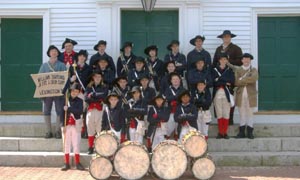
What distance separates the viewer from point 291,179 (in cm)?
905

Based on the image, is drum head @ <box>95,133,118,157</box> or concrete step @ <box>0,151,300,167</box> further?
A: concrete step @ <box>0,151,300,167</box>

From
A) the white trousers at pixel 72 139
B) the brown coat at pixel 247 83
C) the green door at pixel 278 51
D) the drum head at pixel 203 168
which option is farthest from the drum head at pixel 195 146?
the green door at pixel 278 51

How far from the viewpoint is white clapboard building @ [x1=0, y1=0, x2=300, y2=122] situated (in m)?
12.3

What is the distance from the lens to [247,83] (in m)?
10.9

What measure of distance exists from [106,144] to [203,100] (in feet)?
8.32

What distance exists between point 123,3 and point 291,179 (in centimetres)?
617

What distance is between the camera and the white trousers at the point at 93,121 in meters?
10.2

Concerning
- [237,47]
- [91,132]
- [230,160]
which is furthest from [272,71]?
[91,132]

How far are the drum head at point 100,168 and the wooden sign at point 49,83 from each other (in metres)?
A: 2.38

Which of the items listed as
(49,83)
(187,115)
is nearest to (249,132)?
(187,115)

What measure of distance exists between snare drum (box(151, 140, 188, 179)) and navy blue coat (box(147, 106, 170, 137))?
107 cm

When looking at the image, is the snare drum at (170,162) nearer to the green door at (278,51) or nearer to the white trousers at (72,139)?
the white trousers at (72,139)

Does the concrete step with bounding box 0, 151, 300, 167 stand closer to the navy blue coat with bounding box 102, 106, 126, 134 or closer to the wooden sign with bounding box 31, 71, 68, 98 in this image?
the navy blue coat with bounding box 102, 106, 126, 134

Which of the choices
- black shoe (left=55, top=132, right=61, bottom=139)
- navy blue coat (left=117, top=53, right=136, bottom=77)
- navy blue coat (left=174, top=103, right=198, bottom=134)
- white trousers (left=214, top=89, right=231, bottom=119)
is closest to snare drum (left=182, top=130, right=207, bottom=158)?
navy blue coat (left=174, top=103, right=198, bottom=134)
